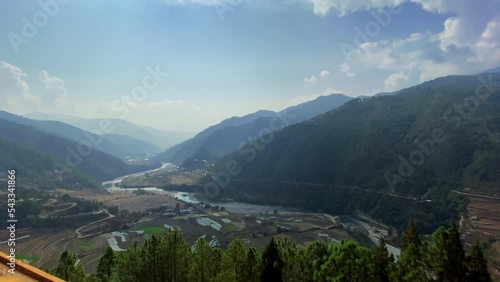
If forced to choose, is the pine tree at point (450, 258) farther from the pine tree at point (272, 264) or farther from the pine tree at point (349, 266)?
the pine tree at point (272, 264)

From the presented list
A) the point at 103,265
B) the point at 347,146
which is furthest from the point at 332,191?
the point at 103,265

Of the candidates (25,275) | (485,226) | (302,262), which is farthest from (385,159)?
(25,275)

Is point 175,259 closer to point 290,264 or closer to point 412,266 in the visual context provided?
point 290,264

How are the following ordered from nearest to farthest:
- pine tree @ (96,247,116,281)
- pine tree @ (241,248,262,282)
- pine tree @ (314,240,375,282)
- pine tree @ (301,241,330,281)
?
pine tree @ (314,240,375,282), pine tree @ (301,241,330,281), pine tree @ (241,248,262,282), pine tree @ (96,247,116,281)

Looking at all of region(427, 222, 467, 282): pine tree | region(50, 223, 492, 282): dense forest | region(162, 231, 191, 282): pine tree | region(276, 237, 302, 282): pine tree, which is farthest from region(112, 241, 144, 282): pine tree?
region(427, 222, 467, 282): pine tree

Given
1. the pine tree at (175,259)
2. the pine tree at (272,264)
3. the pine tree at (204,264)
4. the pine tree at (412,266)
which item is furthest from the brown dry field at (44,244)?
the pine tree at (412,266)

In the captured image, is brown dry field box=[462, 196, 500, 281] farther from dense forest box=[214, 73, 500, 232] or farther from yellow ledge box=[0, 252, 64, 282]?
yellow ledge box=[0, 252, 64, 282]

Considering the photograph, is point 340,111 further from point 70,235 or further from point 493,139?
point 70,235
